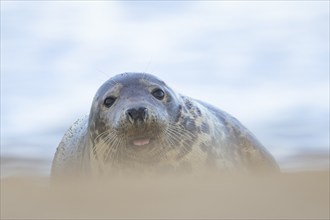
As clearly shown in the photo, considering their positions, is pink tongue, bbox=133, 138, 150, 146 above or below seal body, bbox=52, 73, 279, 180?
below

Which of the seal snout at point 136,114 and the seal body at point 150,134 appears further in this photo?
the seal body at point 150,134

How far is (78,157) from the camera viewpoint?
737 cm

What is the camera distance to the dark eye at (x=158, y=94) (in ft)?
20.3

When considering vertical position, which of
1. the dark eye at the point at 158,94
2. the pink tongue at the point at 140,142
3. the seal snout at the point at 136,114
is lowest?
the pink tongue at the point at 140,142

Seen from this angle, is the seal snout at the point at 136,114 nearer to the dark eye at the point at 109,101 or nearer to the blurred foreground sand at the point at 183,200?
the dark eye at the point at 109,101

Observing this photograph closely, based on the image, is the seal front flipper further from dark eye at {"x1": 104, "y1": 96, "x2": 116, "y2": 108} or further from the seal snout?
the seal snout

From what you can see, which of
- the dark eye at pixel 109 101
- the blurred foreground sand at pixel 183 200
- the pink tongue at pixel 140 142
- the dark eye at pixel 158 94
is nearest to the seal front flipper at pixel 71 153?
the dark eye at pixel 109 101

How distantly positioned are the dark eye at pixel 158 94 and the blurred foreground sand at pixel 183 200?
11.1 ft

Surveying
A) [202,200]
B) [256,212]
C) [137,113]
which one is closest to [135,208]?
[202,200]

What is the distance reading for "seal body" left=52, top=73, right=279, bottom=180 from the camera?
5.77 metres

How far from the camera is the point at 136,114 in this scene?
5.63m

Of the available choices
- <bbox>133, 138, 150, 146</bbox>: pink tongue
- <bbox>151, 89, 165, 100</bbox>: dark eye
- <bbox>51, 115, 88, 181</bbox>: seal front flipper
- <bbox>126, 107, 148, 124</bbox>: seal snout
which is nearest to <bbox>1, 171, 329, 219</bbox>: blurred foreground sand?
<bbox>126, 107, 148, 124</bbox>: seal snout

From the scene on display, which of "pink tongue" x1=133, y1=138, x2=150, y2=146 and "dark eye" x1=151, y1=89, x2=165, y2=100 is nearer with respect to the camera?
"pink tongue" x1=133, y1=138, x2=150, y2=146

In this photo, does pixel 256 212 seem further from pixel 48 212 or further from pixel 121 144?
pixel 121 144
